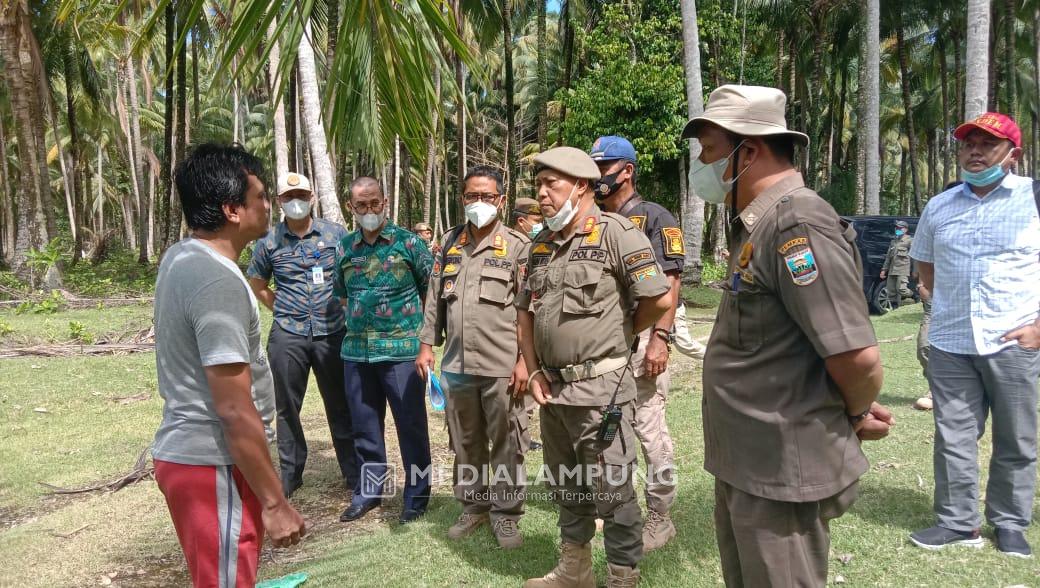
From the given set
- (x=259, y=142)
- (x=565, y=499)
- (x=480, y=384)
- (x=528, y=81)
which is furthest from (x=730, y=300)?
(x=259, y=142)

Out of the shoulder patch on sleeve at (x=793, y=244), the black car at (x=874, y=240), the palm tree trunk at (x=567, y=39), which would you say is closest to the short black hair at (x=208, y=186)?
the shoulder patch on sleeve at (x=793, y=244)

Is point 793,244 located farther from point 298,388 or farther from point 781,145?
point 298,388

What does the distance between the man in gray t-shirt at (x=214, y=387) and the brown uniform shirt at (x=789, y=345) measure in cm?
141

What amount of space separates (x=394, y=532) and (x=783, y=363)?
294 centimetres

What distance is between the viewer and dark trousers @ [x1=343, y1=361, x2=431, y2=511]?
426 centimetres

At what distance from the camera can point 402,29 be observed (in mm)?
1532

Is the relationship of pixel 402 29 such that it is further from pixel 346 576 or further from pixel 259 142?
pixel 259 142

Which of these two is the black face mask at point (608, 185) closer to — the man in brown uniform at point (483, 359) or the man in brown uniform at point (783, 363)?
the man in brown uniform at point (483, 359)

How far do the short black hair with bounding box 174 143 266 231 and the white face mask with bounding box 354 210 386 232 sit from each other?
2.10 meters

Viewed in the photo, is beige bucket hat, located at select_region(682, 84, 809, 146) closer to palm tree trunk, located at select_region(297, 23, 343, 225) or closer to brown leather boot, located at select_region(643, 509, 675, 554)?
brown leather boot, located at select_region(643, 509, 675, 554)

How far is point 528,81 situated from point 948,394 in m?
33.5

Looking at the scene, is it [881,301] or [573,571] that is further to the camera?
[881,301]

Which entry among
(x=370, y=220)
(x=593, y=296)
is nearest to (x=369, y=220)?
(x=370, y=220)

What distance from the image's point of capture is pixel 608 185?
388 centimetres
